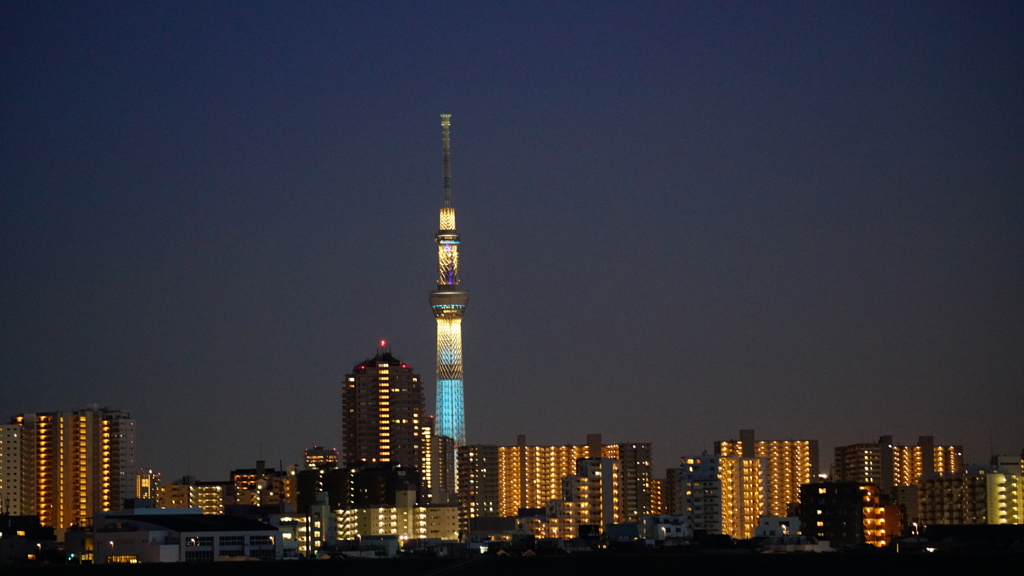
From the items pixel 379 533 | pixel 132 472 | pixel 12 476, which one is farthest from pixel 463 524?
pixel 12 476

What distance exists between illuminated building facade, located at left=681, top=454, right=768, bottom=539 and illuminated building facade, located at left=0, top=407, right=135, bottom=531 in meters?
70.8

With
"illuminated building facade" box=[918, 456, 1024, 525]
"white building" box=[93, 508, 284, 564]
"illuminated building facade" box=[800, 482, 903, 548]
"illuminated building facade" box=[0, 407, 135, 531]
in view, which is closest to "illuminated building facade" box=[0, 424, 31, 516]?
"illuminated building facade" box=[0, 407, 135, 531]

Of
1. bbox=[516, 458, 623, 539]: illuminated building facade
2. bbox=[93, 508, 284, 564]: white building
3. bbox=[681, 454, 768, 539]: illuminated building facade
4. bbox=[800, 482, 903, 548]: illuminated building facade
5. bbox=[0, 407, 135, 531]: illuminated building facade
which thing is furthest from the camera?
bbox=[0, 407, 135, 531]: illuminated building facade

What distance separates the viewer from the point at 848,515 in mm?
134875

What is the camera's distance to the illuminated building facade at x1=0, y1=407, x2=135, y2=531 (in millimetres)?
192250

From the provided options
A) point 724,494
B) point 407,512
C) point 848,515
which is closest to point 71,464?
point 407,512

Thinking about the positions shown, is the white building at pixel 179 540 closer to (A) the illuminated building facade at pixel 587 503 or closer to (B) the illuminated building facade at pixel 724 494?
(B) the illuminated building facade at pixel 724 494

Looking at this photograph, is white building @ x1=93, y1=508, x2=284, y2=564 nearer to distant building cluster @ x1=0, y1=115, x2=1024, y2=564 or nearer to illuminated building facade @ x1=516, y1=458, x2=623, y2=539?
distant building cluster @ x1=0, y1=115, x2=1024, y2=564

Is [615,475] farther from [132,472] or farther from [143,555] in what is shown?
[143,555]

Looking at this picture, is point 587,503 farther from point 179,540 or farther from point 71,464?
point 179,540

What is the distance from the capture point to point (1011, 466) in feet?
547

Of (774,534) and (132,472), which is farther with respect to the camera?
(132,472)

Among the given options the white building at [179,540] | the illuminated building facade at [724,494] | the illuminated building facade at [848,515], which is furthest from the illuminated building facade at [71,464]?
the illuminated building facade at [848,515]

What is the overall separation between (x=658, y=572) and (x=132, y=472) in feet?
443
